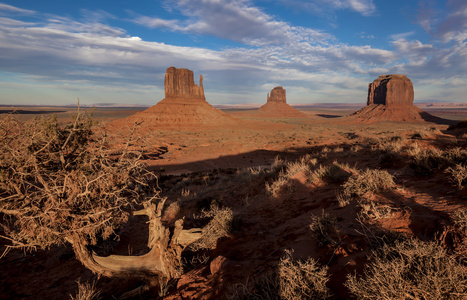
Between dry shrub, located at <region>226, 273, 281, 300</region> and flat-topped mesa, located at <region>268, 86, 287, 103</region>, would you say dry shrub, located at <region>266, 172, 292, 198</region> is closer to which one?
dry shrub, located at <region>226, 273, 281, 300</region>

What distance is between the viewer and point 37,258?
21.6ft

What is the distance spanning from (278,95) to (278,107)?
9804 millimetres

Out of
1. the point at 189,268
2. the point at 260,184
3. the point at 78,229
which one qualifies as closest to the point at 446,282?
the point at 189,268

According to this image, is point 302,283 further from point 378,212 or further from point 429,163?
point 429,163

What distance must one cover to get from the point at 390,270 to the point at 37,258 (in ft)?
27.6

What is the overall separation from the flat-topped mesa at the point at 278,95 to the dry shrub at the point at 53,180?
137420mm

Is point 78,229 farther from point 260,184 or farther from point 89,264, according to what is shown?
point 260,184

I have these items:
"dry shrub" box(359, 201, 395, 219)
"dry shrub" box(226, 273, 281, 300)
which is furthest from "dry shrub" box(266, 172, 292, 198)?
"dry shrub" box(226, 273, 281, 300)

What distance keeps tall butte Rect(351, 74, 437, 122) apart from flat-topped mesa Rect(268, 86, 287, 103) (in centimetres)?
4980

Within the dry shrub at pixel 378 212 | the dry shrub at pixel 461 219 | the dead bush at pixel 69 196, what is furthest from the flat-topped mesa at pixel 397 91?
the dead bush at pixel 69 196

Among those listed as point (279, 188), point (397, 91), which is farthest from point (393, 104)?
point (279, 188)

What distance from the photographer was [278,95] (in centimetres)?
13612

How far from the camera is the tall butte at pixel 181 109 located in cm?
5991

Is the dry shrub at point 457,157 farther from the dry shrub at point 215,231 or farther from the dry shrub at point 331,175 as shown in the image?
the dry shrub at point 215,231
